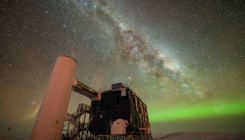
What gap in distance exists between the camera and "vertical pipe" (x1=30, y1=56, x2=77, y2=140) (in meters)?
7.93

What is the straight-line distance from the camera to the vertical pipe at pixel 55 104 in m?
7.93

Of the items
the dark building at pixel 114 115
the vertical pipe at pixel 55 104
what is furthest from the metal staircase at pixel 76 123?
the vertical pipe at pixel 55 104

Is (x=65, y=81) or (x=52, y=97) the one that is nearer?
(x=52, y=97)

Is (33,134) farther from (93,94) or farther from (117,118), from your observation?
(117,118)

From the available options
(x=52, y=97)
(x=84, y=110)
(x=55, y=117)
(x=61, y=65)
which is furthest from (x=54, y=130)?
(x=84, y=110)

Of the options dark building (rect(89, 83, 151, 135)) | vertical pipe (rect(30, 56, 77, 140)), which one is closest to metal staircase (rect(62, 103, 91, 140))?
dark building (rect(89, 83, 151, 135))

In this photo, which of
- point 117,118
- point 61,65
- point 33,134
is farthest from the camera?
point 117,118

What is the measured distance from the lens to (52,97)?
352 inches

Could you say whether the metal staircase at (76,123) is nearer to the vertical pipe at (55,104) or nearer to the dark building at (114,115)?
the dark building at (114,115)

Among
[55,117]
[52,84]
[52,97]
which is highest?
[52,84]

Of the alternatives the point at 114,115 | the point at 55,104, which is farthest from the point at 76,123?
the point at 55,104

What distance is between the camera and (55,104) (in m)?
8.77

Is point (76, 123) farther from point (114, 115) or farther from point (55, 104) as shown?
point (55, 104)

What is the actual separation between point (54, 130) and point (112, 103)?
13290mm
